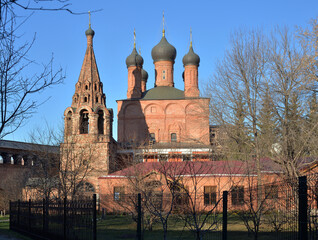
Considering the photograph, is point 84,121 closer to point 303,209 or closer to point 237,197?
point 237,197

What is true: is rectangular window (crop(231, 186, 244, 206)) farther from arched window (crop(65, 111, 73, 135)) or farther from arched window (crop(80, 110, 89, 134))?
arched window (crop(65, 111, 73, 135))

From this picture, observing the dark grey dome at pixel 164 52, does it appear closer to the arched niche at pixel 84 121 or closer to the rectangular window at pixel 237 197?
the arched niche at pixel 84 121

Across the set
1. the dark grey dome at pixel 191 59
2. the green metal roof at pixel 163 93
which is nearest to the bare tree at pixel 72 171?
the green metal roof at pixel 163 93

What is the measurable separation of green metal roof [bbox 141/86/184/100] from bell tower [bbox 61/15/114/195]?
11166 mm

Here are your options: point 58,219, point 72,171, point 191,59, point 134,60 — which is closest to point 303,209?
point 58,219

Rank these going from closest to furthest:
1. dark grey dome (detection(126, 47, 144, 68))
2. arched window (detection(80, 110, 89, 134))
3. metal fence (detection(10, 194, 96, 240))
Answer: metal fence (detection(10, 194, 96, 240)) < arched window (detection(80, 110, 89, 134)) < dark grey dome (detection(126, 47, 144, 68))

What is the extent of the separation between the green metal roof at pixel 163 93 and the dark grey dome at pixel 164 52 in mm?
3410

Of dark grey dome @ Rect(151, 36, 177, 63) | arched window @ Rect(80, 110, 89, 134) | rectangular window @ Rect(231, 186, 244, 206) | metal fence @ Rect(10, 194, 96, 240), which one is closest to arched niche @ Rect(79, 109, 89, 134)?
arched window @ Rect(80, 110, 89, 134)

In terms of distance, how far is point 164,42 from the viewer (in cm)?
4394

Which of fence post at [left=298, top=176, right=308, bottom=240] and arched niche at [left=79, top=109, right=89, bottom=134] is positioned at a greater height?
arched niche at [left=79, top=109, right=89, bottom=134]

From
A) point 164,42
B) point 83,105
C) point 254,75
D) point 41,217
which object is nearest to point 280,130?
point 254,75

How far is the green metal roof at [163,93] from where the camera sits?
41.5 m

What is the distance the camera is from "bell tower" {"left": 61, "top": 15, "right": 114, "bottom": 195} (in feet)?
95.1

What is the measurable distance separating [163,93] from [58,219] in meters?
32.3
